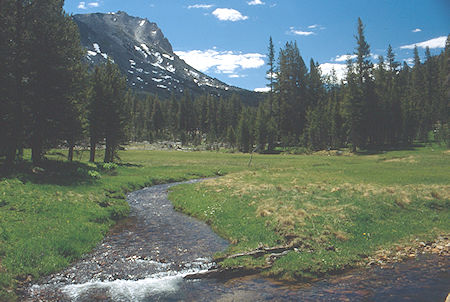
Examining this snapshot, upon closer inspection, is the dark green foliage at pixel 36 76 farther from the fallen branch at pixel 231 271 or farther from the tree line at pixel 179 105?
the fallen branch at pixel 231 271

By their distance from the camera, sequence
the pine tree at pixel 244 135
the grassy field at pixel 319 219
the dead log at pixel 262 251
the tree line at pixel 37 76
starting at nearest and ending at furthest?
the grassy field at pixel 319 219 < the dead log at pixel 262 251 < the tree line at pixel 37 76 < the pine tree at pixel 244 135

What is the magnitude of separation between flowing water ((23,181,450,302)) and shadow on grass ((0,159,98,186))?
506 inches

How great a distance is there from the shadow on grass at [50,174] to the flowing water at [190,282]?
42.1ft

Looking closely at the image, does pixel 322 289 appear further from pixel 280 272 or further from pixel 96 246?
pixel 96 246

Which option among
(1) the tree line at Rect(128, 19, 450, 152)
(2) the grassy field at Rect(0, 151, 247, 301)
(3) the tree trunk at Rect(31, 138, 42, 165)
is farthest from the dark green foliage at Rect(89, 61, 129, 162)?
(1) the tree line at Rect(128, 19, 450, 152)

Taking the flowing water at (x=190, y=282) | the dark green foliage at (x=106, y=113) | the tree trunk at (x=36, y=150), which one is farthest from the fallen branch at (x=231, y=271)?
the dark green foliage at (x=106, y=113)

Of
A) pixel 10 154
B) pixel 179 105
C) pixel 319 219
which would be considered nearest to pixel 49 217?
pixel 10 154

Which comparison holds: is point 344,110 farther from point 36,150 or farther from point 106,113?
point 36,150

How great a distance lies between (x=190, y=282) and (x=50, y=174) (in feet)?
70.6

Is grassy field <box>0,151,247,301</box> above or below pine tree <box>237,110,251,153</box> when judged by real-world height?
below

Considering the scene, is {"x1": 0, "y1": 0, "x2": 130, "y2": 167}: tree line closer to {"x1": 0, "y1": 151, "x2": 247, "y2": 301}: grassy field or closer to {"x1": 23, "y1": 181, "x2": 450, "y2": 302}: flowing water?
{"x1": 0, "y1": 151, "x2": 247, "y2": 301}: grassy field

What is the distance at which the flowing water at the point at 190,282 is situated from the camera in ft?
33.2

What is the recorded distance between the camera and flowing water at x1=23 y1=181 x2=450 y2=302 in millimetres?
10133

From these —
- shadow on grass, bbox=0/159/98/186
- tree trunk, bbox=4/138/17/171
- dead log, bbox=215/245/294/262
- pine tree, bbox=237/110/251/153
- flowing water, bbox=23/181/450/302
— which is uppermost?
pine tree, bbox=237/110/251/153
